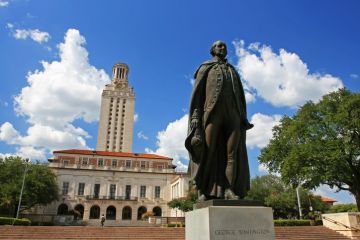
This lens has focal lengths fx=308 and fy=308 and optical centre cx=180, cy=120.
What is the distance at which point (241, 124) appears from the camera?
521 centimetres

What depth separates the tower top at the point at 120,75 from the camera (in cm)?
10752

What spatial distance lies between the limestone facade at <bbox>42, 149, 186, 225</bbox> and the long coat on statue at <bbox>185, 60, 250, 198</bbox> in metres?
58.8

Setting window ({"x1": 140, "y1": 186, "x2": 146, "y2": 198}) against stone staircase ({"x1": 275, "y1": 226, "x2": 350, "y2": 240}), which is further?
window ({"x1": 140, "y1": 186, "x2": 146, "y2": 198})

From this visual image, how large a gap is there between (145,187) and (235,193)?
222 ft

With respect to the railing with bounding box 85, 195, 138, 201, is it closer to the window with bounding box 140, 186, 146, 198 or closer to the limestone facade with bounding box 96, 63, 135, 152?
the window with bounding box 140, 186, 146, 198

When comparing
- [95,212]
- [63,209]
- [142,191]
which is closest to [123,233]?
[95,212]

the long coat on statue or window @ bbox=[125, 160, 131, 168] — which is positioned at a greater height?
window @ bbox=[125, 160, 131, 168]

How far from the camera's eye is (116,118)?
9944 centimetres

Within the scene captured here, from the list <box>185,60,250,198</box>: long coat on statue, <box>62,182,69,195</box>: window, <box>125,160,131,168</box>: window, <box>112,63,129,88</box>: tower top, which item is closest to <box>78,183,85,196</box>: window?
<box>62,182,69,195</box>: window

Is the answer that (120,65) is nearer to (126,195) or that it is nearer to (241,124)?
(126,195)

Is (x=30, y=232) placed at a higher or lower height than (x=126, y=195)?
lower

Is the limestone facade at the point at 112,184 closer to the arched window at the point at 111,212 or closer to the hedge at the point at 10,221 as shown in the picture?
the arched window at the point at 111,212

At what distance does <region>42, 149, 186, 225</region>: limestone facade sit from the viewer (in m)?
66.0

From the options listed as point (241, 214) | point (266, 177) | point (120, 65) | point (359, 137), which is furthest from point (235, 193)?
point (120, 65)
